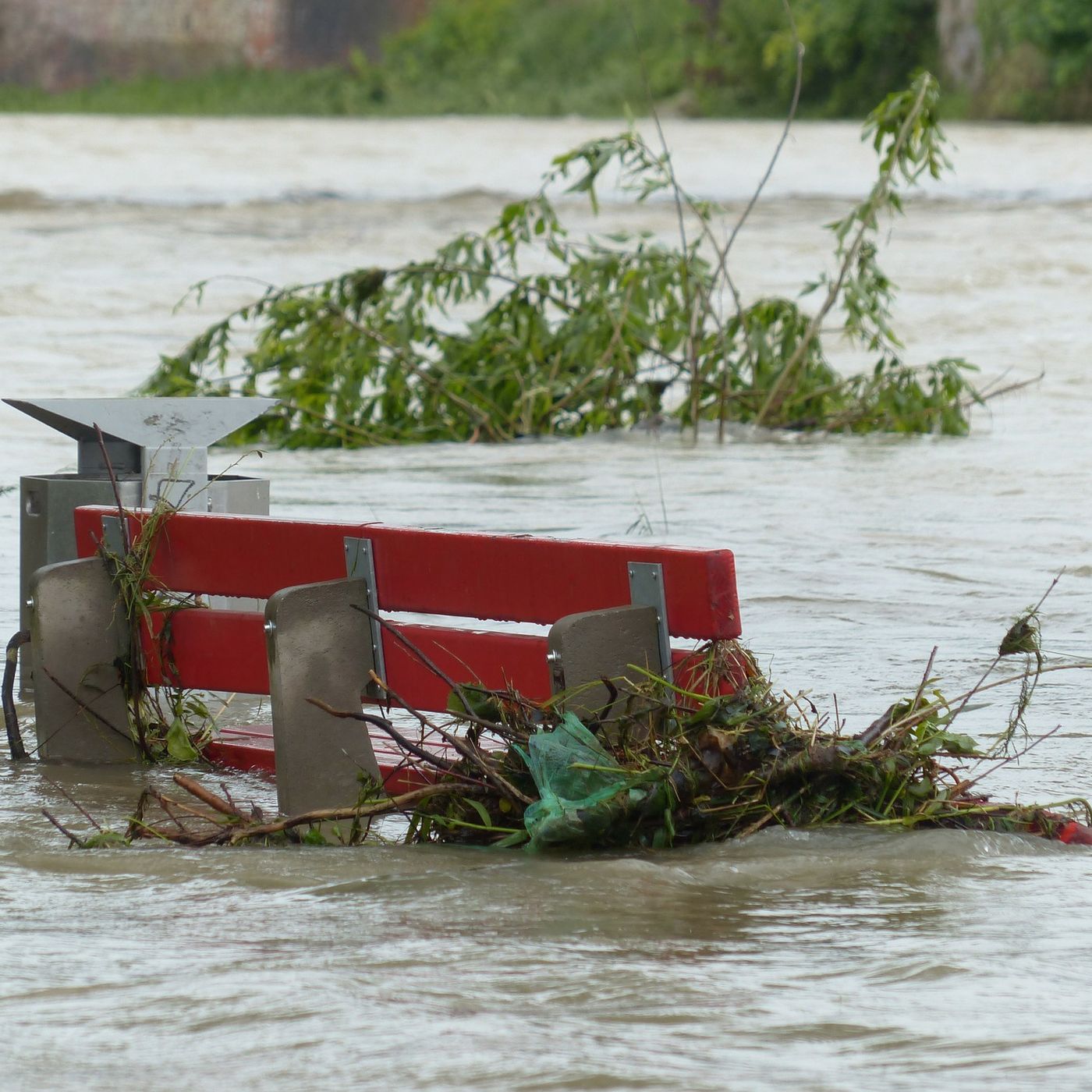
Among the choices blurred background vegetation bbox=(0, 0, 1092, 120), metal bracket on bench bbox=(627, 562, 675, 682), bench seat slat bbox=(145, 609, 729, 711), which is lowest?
bench seat slat bbox=(145, 609, 729, 711)

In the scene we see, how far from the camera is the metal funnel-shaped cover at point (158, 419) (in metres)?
4.98

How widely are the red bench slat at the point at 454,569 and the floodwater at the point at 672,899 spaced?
21.1 inches

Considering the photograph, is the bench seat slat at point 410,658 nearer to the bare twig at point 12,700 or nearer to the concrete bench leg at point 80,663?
the concrete bench leg at point 80,663

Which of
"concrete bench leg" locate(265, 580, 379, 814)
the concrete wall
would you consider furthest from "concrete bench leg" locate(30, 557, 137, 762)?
the concrete wall

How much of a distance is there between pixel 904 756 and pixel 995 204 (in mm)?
35869

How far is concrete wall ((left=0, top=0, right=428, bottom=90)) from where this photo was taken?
223 ft

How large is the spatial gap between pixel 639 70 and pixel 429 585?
63218 millimetres

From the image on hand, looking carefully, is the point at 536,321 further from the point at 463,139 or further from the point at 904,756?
the point at 463,139

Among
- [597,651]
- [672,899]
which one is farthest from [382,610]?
[672,899]

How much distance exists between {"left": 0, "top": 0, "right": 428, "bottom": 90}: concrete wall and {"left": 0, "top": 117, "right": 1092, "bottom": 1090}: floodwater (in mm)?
56729

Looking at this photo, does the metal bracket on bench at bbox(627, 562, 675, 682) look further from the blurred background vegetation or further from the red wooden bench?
the blurred background vegetation

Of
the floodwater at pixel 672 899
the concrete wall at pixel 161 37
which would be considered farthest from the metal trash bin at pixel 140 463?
the concrete wall at pixel 161 37

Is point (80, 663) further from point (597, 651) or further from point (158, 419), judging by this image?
point (597, 651)

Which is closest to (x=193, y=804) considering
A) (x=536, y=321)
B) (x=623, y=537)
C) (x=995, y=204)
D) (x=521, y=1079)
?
(x=521, y=1079)
